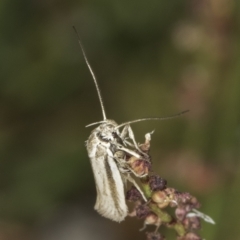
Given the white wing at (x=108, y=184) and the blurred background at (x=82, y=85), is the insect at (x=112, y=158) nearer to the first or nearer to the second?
the white wing at (x=108, y=184)

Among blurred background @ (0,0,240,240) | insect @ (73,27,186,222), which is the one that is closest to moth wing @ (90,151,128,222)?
insect @ (73,27,186,222)

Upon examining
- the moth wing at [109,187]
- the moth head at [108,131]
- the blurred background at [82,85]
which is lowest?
the moth wing at [109,187]

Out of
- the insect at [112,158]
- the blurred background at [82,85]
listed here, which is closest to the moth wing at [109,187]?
the insect at [112,158]

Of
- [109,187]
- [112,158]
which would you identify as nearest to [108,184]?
[109,187]

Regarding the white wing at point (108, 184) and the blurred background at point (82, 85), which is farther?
the blurred background at point (82, 85)

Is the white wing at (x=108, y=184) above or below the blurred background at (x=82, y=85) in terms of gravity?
below

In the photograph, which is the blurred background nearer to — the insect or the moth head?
the insect
